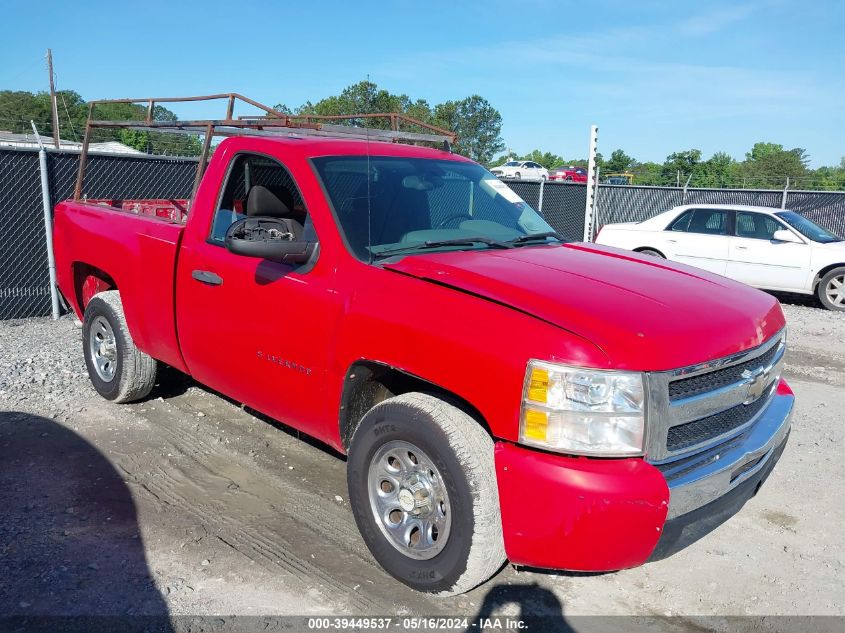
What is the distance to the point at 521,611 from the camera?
10.4 feet

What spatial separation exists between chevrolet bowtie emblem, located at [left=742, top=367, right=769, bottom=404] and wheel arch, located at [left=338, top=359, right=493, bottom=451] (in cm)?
133

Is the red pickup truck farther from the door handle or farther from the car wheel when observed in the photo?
the car wheel

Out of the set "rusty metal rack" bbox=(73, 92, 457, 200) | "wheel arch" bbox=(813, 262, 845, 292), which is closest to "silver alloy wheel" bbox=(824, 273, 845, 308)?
"wheel arch" bbox=(813, 262, 845, 292)

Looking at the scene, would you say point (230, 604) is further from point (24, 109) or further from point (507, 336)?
point (24, 109)

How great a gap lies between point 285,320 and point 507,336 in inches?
54.8

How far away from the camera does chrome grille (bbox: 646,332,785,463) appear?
2.73 meters

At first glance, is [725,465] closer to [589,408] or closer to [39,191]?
[589,408]

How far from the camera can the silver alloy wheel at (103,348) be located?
18.0 ft

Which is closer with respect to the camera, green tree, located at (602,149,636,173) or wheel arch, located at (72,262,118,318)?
wheel arch, located at (72,262,118,318)

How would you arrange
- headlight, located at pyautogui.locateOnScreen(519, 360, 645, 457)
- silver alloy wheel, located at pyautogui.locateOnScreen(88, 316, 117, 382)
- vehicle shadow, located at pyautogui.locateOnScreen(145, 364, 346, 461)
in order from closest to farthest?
1. headlight, located at pyautogui.locateOnScreen(519, 360, 645, 457)
2. vehicle shadow, located at pyautogui.locateOnScreen(145, 364, 346, 461)
3. silver alloy wheel, located at pyautogui.locateOnScreen(88, 316, 117, 382)

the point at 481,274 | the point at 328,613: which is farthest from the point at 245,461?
the point at 481,274

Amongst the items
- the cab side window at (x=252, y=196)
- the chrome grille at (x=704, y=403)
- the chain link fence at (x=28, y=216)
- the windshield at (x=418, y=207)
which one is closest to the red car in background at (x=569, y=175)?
the chain link fence at (x=28, y=216)

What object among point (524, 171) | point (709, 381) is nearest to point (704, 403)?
point (709, 381)

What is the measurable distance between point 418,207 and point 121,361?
2.73m
